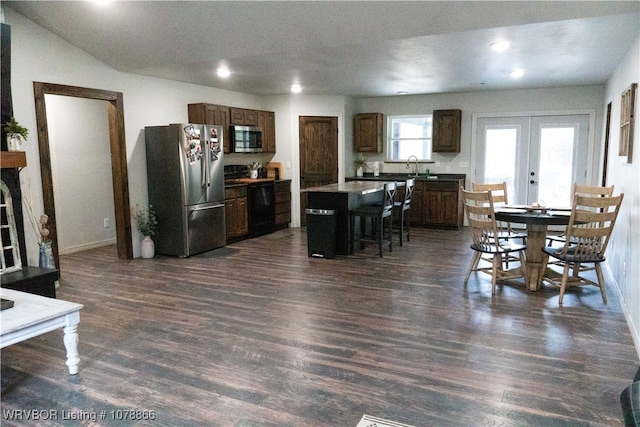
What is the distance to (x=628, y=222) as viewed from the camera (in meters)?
4.02

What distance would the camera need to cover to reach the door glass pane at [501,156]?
8.12 meters

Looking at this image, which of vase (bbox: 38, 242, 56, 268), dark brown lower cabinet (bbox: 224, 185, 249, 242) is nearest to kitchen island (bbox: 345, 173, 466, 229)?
dark brown lower cabinet (bbox: 224, 185, 249, 242)

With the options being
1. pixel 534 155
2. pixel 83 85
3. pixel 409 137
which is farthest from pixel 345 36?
pixel 534 155

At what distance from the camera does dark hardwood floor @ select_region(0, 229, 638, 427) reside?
2.44 meters

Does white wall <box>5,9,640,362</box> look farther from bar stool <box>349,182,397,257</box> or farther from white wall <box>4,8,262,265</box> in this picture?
bar stool <box>349,182,397,257</box>

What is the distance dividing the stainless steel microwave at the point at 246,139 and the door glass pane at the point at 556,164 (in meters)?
4.81

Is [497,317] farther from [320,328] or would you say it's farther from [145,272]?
[145,272]

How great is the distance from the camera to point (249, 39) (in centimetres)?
444

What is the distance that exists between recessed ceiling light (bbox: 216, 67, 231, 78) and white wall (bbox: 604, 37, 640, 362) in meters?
4.31

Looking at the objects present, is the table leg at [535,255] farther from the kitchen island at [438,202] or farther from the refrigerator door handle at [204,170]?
the refrigerator door handle at [204,170]

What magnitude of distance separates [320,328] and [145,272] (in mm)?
2676

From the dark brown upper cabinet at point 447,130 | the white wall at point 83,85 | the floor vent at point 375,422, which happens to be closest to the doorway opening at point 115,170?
the white wall at point 83,85

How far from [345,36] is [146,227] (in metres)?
3.58

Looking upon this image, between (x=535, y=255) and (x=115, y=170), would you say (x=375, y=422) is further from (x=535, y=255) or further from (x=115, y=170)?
(x=115, y=170)
